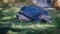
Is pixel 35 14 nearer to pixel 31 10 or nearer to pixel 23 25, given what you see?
pixel 31 10

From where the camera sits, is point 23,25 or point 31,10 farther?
point 31,10

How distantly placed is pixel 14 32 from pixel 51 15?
0.54 m

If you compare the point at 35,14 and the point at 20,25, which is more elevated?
the point at 35,14

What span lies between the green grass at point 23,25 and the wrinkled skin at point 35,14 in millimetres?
64

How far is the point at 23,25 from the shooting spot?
9.03 ft

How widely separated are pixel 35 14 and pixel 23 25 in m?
0.22

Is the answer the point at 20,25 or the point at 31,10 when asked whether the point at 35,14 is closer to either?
the point at 31,10

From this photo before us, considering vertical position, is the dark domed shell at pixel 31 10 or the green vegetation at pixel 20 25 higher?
the dark domed shell at pixel 31 10

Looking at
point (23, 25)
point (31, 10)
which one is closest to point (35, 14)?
point (31, 10)

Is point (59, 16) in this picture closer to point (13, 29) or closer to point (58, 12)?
point (58, 12)

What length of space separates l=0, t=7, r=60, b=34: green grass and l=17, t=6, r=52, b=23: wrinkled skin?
6 centimetres

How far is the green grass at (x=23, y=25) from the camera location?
2.68 metres

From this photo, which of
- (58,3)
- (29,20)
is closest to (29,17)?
(29,20)

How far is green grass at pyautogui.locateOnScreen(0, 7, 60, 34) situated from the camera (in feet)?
8.79
